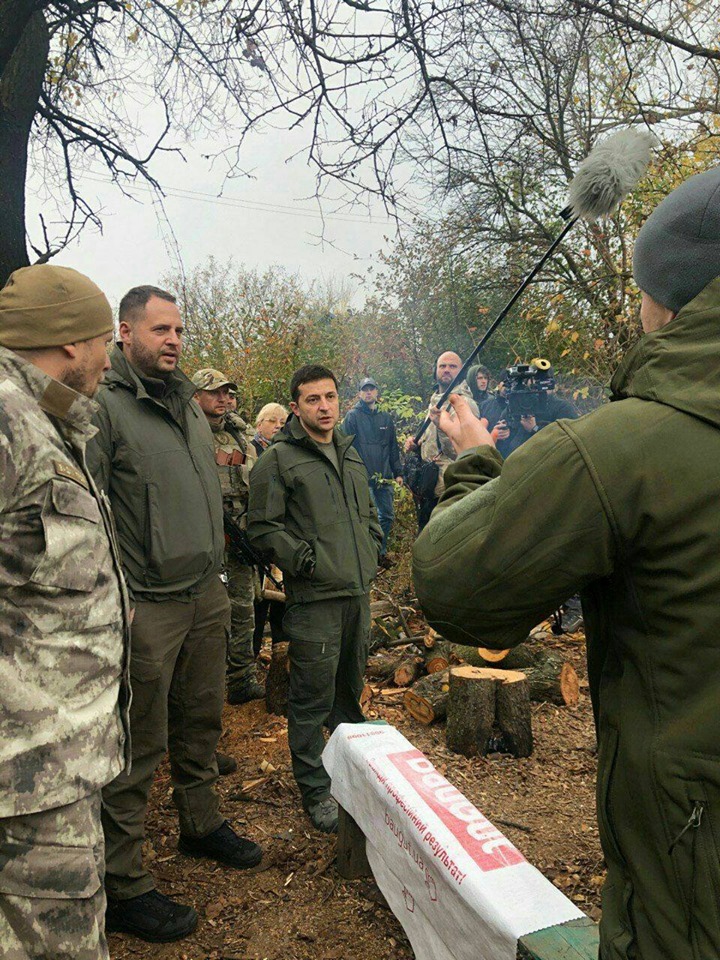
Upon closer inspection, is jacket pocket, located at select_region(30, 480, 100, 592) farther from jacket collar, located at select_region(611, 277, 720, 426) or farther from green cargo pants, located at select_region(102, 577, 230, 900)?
jacket collar, located at select_region(611, 277, 720, 426)

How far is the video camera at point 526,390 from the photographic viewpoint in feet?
20.9

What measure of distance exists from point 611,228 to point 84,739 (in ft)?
24.4

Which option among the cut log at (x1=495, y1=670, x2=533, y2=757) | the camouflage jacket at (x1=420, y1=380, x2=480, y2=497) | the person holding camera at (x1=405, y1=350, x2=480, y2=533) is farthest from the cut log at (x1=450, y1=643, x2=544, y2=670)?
the camouflage jacket at (x1=420, y1=380, x2=480, y2=497)

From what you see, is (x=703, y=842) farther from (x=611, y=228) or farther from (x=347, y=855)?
(x=611, y=228)

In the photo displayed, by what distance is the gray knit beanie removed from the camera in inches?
45.8

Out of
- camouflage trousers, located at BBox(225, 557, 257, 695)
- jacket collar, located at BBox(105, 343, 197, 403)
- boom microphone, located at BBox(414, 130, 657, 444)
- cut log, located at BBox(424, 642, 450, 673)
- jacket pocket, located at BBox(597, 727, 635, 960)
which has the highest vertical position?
boom microphone, located at BBox(414, 130, 657, 444)

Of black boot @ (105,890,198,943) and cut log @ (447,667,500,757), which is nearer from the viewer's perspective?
black boot @ (105,890,198,943)

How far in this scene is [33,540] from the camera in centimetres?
188

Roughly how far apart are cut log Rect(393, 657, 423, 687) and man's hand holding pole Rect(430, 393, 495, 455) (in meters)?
4.16

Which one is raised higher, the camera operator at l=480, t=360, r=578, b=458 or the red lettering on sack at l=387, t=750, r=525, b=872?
the camera operator at l=480, t=360, r=578, b=458

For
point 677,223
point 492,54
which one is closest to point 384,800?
point 677,223

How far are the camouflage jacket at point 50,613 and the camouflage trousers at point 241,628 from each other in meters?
3.22

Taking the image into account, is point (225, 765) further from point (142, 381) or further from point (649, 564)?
point (649, 564)

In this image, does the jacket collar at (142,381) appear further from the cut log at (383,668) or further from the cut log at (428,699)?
the cut log at (383,668)
